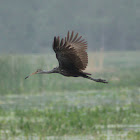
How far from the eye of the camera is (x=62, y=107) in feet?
50.3

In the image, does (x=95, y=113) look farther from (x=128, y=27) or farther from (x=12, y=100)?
(x=128, y=27)

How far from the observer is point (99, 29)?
162ft

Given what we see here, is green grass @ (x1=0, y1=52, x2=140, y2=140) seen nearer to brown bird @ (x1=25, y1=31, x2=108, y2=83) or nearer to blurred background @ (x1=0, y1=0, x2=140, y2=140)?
blurred background @ (x1=0, y1=0, x2=140, y2=140)

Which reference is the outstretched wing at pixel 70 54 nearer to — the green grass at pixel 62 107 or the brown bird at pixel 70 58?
the brown bird at pixel 70 58

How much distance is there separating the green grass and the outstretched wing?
139cm

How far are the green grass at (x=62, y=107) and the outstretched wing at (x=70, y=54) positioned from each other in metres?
1.39

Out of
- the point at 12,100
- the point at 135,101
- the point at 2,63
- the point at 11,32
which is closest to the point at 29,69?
the point at 2,63

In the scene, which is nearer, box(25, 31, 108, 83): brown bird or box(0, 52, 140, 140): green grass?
box(25, 31, 108, 83): brown bird

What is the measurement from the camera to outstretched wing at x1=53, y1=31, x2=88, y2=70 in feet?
17.4

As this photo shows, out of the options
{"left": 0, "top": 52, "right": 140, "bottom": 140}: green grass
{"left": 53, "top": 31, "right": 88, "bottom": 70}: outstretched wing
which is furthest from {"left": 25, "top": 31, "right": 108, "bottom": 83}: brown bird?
{"left": 0, "top": 52, "right": 140, "bottom": 140}: green grass

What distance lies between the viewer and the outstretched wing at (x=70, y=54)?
5.30 meters

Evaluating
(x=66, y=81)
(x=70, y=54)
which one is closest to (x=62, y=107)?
(x=66, y=81)

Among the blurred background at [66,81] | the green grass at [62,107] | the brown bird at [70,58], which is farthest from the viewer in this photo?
the blurred background at [66,81]

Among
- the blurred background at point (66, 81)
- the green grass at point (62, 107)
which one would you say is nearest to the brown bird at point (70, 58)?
the blurred background at point (66, 81)
